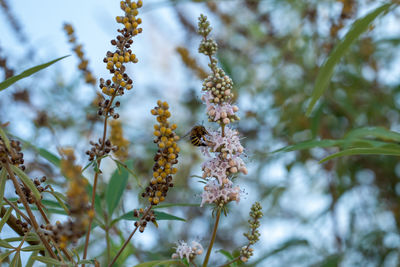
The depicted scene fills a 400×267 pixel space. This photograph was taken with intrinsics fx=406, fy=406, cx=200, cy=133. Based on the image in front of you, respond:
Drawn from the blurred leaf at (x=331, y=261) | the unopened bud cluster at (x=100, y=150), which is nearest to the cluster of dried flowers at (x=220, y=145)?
the unopened bud cluster at (x=100, y=150)

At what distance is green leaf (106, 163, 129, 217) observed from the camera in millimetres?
1464

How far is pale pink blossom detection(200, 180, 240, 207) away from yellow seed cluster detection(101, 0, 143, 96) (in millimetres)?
315

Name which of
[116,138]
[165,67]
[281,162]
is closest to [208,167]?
[116,138]

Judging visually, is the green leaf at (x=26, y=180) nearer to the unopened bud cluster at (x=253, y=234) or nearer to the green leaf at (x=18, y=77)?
the green leaf at (x=18, y=77)

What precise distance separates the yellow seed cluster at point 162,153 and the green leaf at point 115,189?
524 millimetres

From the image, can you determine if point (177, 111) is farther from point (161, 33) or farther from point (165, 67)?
point (161, 33)

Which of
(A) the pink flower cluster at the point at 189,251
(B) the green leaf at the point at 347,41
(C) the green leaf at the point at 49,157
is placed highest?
(B) the green leaf at the point at 347,41

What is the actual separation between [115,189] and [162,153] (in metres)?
0.62

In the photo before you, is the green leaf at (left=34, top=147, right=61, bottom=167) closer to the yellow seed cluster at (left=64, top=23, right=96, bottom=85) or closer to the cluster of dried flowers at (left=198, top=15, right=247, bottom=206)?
the yellow seed cluster at (left=64, top=23, right=96, bottom=85)

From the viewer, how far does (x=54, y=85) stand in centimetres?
279

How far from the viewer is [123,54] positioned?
0.99 metres

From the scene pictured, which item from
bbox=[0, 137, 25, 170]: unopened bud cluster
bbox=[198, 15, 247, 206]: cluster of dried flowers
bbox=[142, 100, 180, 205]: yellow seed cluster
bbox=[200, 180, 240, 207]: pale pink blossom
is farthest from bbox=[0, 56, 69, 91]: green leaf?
bbox=[200, 180, 240, 207]: pale pink blossom

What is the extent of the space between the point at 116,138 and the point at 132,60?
0.59 metres

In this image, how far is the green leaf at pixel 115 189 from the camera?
1.46m
